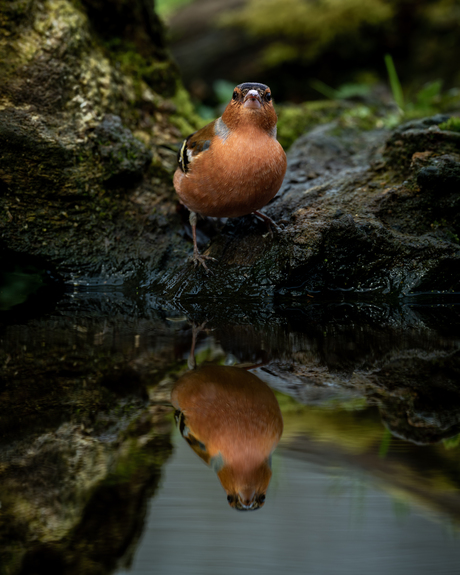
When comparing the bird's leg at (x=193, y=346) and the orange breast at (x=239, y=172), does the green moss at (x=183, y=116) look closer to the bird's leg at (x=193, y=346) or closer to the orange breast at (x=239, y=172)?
the orange breast at (x=239, y=172)

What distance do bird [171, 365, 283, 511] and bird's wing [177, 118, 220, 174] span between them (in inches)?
86.2

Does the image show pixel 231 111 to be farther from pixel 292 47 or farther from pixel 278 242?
pixel 292 47

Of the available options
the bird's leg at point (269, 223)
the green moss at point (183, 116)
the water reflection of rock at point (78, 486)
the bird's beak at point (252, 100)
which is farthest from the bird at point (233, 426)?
the green moss at point (183, 116)

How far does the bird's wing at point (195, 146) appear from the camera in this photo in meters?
4.36

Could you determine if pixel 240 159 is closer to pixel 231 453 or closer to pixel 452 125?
pixel 452 125

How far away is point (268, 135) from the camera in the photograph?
4.24 meters

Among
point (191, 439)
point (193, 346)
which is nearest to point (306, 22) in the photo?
point (193, 346)

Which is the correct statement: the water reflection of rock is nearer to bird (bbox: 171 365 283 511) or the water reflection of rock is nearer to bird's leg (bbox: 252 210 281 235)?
bird (bbox: 171 365 283 511)

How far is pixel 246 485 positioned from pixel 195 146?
319 centimetres

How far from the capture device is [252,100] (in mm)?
4051

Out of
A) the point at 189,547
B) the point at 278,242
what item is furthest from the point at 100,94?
the point at 189,547

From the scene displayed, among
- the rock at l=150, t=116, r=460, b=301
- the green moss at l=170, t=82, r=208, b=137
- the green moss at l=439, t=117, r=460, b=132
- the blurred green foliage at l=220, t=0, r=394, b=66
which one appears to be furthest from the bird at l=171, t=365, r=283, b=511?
the blurred green foliage at l=220, t=0, r=394, b=66

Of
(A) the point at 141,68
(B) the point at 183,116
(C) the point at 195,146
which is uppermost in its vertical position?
(A) the point at 141,68

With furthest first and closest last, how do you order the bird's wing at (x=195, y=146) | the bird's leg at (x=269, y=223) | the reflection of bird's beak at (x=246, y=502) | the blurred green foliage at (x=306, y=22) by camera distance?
the blurred green foliage at (x=306, y=22)
the bird's leg at (x=269, y=223)
the bird's wing at (x=195, y=146)
the reflection of bird's beak at (x=246, y=502)
